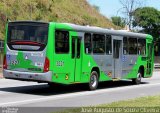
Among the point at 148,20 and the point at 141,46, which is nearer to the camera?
the point at 141,46

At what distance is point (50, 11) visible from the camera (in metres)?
52.4

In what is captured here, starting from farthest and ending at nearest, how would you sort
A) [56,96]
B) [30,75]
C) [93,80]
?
1. [93,80]
2. [30,75]
3. [56,96]

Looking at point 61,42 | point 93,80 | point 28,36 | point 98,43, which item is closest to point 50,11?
point 98,43

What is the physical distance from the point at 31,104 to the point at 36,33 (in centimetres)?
394

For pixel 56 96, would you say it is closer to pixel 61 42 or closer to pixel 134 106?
pixel 61 42

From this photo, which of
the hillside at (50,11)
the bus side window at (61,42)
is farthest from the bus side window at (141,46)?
the hillside at (50,11)

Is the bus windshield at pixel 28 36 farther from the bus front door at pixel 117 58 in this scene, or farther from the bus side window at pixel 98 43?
the bus front door at pixel 117 58

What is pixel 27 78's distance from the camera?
18.4 m

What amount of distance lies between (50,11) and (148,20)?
2829 centimetres

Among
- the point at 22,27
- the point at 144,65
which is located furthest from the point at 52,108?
the point at 144,65

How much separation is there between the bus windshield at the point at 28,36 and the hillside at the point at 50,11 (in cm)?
2219

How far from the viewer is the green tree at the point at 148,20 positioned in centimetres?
7638

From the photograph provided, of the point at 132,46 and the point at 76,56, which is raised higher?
the point at 132,46

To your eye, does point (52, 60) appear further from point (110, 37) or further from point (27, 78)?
point (110, 37)
